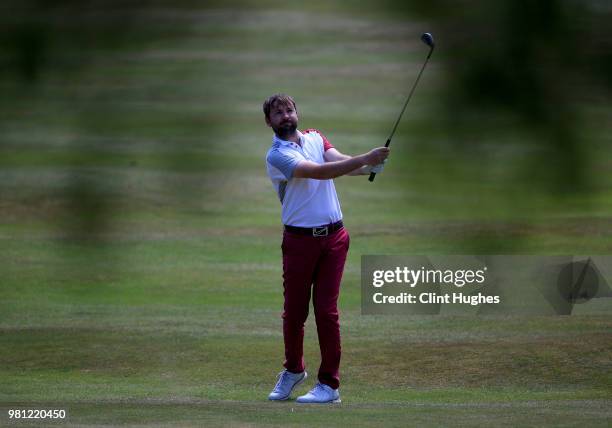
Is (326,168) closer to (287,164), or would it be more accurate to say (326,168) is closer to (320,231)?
(287,164)

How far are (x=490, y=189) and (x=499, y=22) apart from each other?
0.75ft

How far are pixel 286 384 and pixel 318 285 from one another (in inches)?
27.0

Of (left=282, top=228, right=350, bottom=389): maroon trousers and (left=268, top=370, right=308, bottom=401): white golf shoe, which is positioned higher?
(left=282, top=228, right=350, bottom=389): maroon trousers

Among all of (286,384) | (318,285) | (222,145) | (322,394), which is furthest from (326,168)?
(222,145)

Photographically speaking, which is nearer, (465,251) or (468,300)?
(465,251)

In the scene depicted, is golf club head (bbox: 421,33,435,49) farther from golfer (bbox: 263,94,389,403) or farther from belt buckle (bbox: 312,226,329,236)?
belt buckle (bbox: 312,226,329,236)

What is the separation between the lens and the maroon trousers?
243 inches

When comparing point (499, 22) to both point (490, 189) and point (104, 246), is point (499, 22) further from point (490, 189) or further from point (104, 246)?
point (104, 246)

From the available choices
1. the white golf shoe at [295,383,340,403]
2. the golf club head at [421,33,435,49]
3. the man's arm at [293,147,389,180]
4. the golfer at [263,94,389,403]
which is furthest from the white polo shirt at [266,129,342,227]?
the golf club head at [421,33,435,49]

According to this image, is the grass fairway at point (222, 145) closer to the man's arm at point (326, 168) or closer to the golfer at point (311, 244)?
the man's arm at point (326, 168)

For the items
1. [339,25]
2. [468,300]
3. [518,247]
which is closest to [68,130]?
[339,25]

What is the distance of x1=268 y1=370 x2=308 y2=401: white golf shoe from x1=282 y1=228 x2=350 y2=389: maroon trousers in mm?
174

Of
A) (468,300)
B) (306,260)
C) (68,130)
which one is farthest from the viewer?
(468,300)

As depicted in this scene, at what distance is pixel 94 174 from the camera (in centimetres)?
190
